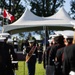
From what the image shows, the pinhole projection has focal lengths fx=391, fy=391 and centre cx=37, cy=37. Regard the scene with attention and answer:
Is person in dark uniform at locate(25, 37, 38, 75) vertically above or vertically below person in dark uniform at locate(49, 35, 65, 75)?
below

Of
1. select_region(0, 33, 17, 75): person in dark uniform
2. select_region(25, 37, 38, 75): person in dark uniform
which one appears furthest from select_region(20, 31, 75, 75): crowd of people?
select_region(0, 33, 17, 75): person in dark uniform

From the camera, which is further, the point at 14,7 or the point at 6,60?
the point at 14,7

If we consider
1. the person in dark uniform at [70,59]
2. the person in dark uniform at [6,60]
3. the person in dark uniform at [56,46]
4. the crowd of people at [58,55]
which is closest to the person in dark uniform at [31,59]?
the crowd of people at [58,55]

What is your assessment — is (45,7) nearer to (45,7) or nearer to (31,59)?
(45,7)

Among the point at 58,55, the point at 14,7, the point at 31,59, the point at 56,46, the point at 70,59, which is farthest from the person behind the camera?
the point at 14,7

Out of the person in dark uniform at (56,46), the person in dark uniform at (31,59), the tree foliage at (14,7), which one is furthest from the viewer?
the tree foliage at (14,7)

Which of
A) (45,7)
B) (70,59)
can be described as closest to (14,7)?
(45,7)

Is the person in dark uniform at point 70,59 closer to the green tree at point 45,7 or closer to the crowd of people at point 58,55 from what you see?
the crowd of people at point 58,55

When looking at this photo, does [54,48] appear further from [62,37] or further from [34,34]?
[34,34]

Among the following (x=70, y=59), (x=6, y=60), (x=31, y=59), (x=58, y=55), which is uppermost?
(x=70, y=59)

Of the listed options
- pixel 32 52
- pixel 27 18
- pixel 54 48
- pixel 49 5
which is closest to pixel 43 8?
pixel 49 5

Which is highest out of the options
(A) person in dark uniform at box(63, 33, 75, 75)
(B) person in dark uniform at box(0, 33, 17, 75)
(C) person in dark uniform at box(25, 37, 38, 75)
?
(A) person in dark uniform at box(63, 33, 75, 75)

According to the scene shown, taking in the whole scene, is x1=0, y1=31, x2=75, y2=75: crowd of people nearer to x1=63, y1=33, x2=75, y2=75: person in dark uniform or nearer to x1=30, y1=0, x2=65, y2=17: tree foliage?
x1=63, y1=33, x2=75, y2=75: person in dark uniform

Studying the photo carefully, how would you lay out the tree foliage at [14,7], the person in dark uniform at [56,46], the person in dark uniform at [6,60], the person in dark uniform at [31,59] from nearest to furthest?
1. the person in dark uniform at [6,60]
2. the person in dark uniform at [56,46]
3. the person in dark uniform at [31,59]
4. the tree foliage at [14,7]
